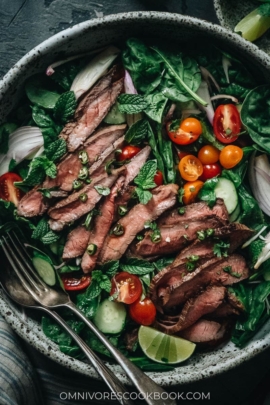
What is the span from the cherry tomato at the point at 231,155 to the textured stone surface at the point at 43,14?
825 millimetres

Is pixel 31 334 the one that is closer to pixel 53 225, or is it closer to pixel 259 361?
pixel 53 225

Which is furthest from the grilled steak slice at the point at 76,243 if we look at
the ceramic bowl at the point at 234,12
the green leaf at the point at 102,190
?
the ceramic bowl at the point at 234,12

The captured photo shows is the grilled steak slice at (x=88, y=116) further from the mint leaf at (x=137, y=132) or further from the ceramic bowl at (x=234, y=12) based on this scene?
the ceramic bowl at (x=234, y=12)

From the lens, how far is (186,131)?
3004mm

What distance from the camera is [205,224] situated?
307 centimetres

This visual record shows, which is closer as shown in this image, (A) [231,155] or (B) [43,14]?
(A) [231,155]

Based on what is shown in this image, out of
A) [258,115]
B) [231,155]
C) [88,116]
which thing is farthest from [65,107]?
[258,115]

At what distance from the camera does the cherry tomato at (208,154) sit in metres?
3.08

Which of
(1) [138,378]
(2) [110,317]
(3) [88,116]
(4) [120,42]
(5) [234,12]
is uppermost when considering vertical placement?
(4) [120,42]

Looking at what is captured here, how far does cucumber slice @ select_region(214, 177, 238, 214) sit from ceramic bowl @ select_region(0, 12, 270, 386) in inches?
21.9

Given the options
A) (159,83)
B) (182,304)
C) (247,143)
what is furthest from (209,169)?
(182,304)

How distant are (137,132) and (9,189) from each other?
0.70 metres

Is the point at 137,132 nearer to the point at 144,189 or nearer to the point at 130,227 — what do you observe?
the point at 144,189

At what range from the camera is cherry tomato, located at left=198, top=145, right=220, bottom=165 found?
3.08 meters
